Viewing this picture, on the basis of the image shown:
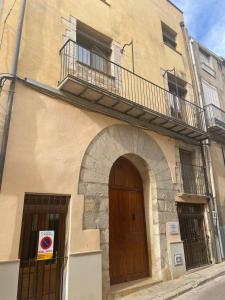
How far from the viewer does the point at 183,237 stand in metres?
7.20

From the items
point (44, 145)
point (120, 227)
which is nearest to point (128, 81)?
point (44, 145)

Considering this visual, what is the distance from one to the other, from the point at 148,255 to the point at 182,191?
7.42ft

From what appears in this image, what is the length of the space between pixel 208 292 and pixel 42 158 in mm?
4592

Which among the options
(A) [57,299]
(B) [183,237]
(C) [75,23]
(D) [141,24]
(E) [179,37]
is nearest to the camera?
(A) [57,299]

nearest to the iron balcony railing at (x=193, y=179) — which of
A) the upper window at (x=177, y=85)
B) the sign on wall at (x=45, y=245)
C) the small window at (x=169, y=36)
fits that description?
the upper window at (x=177, y=85)

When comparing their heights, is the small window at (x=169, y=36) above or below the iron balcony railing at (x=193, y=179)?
above

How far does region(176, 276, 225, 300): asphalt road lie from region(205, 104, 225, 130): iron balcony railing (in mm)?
5663

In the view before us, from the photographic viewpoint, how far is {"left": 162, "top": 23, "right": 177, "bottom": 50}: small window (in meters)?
10.4

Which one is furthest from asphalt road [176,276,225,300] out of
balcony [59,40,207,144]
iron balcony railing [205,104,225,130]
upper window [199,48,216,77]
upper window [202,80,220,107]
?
upper window [199,48,216,77]

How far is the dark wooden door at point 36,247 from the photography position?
417 cm

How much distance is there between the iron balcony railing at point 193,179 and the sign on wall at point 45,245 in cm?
486

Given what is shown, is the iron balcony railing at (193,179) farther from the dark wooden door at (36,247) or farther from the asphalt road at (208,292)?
Answer: the dark wooden door at (36,247)

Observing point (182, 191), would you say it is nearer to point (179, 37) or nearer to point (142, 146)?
point (142, 146)

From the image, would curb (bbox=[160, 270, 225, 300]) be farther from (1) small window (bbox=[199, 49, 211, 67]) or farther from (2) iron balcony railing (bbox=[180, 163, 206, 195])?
(1) small window (bbox=[199, 49, 211, 67])
